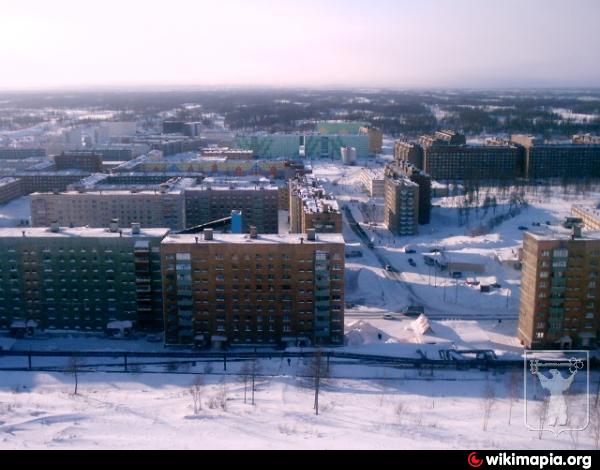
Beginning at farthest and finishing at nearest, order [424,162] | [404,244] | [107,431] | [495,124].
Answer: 1. [495,124]
2. [424,162]
3. [404,244]
4. [107,431]

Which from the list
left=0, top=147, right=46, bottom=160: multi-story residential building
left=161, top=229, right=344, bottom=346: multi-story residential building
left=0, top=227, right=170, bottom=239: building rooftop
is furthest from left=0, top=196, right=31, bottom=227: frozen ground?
left=161, top=229, right=344, bottom=346: multi-story residential building

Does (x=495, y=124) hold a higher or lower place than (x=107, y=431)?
higher

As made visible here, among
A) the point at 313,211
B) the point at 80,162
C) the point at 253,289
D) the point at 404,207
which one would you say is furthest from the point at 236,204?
the point at 80,162

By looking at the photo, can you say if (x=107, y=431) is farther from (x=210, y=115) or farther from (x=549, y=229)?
(x=210, y=115)

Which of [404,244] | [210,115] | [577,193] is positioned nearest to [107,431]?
[404,244]

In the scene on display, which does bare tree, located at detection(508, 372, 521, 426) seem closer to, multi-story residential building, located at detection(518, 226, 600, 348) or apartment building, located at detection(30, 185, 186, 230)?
multi-story residential building, located at detection(518, 226, 600, 348)

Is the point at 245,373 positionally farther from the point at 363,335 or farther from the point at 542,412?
the point at 542,412

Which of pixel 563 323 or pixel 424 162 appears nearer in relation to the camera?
pixel 563 323
